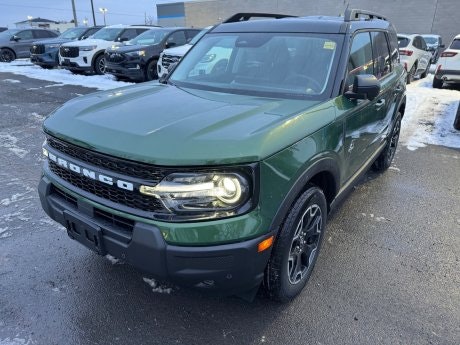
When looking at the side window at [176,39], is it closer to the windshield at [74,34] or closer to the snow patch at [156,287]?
the windshield at [74,34]

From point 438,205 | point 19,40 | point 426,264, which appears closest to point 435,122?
point 438,205

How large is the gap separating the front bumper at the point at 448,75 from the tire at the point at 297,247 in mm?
10917

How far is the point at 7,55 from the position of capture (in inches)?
787

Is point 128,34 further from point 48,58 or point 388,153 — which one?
point 388,153

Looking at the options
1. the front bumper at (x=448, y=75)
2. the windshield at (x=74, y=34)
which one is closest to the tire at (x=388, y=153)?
the front bumper at (x=448, y=75)

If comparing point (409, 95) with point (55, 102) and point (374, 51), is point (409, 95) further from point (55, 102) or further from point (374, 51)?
point (55, 102)

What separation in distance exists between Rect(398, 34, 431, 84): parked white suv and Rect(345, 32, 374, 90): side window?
29.8 feet

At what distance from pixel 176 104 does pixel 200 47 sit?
1.46m

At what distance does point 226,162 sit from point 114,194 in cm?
70

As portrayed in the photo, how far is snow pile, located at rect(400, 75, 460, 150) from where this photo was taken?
6742 mm

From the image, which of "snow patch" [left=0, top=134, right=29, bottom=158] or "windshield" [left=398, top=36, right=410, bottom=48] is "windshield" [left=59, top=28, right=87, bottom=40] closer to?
"snow patch" [left=0, top=134, right=29, bottom=158]

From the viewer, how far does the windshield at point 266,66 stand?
9.84 ft

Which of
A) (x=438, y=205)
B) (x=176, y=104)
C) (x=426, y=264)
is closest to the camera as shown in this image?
(x=176, y=104)

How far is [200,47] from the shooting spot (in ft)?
12.7
